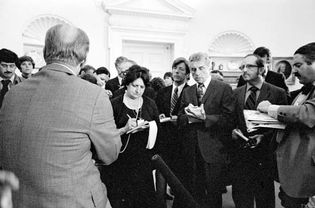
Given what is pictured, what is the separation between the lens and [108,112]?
128 centimetres

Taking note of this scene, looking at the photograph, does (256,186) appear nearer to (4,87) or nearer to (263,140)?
(263,140)

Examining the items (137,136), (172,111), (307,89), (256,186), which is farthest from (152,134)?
(307,89)

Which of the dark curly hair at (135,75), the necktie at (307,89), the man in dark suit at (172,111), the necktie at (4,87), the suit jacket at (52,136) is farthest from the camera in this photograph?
the man in dark suit at (172,111)

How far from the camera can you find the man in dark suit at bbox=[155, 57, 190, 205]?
3021 millimetres

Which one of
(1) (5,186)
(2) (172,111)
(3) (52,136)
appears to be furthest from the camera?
(2) (172,111)

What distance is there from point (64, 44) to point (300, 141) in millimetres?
1565

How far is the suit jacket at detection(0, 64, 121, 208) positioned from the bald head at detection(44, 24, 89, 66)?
0.06 m

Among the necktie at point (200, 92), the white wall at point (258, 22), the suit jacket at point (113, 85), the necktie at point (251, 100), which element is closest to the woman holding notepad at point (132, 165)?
the necktie at point (200, 92)

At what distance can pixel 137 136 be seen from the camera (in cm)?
253

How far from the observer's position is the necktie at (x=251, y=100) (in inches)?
101

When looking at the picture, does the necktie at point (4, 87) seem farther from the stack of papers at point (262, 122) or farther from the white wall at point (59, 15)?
the white wall at point (59, 15)

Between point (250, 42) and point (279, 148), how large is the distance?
5.63m

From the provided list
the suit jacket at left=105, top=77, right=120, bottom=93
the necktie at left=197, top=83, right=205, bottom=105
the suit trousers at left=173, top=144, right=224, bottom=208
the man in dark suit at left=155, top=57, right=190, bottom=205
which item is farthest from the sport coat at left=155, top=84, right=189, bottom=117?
the suit trousers at left=173, top=144, right=224, bottom=208

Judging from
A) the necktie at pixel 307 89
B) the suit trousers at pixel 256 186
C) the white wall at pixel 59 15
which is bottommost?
the suit trousers at pixel 256 186
